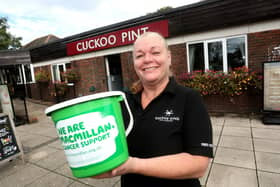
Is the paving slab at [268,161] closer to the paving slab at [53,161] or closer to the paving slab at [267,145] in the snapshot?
the paving slab at [267,145]

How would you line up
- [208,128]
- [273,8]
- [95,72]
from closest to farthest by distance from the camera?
[208,128], [273,8], [95,72]

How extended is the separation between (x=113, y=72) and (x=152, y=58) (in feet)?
23.6

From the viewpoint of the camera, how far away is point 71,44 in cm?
803

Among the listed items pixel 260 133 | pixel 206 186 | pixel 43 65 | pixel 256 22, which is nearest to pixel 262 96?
pixel 260 133

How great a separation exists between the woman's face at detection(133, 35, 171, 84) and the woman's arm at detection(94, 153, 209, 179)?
→ 0.50m

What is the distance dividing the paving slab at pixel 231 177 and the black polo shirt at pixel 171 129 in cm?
155

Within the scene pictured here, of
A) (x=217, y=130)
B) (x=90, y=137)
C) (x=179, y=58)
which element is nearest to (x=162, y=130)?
(x=90, y=137)

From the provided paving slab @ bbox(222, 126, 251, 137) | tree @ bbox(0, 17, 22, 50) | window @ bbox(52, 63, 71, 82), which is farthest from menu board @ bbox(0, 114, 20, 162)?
tree @ bbox(0, 17, 22, 50)

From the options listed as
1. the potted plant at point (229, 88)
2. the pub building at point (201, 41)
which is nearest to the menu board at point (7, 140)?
the pub building at point (201, 41)

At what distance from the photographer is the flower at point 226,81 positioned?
176 inches

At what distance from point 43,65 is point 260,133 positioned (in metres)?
10.7

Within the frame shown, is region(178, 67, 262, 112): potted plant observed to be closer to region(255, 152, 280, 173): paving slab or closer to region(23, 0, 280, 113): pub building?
region(23, 0, 280, 113): pub building

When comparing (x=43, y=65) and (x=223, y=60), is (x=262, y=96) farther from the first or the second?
(x=43, y=65)

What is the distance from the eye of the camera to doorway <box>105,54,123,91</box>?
25.2ft
